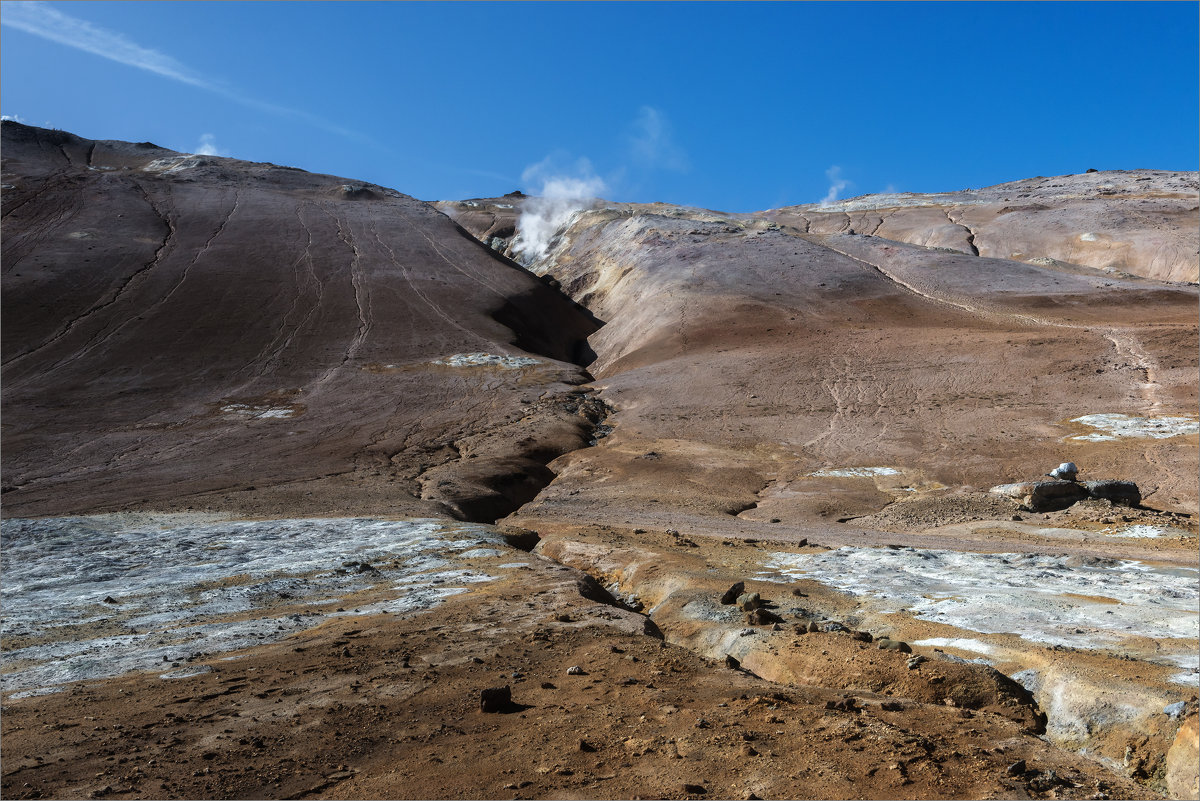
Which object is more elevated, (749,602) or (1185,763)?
(1185,763)

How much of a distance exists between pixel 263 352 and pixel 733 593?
1476 inches

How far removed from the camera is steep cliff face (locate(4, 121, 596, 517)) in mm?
28016

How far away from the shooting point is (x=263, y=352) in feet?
144

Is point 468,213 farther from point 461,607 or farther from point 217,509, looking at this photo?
point 461,607

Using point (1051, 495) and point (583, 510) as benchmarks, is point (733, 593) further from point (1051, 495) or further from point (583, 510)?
point (1051, 495)

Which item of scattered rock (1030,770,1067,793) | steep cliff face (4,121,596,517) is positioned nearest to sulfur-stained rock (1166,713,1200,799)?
scattered rock (1030,770,1067,793)

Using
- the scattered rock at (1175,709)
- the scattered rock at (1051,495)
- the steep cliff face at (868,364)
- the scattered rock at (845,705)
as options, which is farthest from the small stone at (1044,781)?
the scattered rock at (1051,495)

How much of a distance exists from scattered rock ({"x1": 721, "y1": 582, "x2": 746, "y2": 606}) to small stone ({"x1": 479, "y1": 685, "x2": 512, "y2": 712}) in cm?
480

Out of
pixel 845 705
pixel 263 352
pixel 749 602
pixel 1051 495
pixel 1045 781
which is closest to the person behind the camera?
pixel 1045 781

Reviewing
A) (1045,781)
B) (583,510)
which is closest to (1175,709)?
(1045,781)

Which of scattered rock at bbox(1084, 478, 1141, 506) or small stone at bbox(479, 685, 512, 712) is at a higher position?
scattered rock at bbox(1084, 478, 1141, 506)

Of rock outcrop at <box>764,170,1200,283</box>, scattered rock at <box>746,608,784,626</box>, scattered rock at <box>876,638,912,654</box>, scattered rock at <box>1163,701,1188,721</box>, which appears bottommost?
Answer: scattered rock at <box>746,608,784,626</box>

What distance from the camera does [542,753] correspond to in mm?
6652

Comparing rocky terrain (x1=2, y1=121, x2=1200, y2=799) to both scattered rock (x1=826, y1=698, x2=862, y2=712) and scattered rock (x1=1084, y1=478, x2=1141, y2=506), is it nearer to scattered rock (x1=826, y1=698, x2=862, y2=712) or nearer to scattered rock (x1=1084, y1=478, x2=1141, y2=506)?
scattered rock (x1=826, y1=698, x2=862, y2=712)
